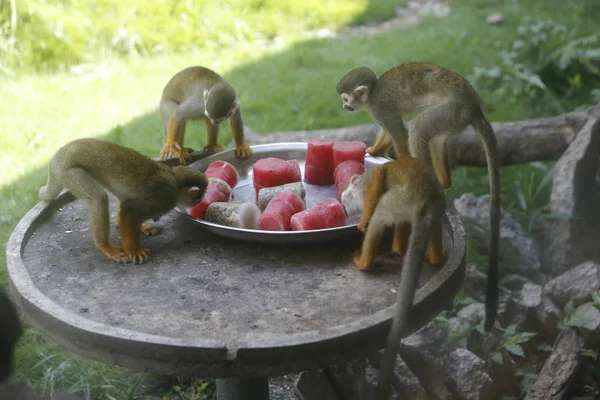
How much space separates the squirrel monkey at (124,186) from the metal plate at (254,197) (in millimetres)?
124

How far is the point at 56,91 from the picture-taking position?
6.52 m

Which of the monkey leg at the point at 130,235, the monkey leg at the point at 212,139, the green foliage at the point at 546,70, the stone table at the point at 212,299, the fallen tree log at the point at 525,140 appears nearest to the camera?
the stone table at the point at 212,299

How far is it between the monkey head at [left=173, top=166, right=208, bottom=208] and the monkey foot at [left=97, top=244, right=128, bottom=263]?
0.29 m

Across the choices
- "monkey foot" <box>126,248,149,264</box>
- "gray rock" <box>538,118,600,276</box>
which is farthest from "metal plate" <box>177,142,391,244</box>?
"gray rock" <box>538,118,600,276</box>

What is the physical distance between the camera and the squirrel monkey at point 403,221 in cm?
→ 220

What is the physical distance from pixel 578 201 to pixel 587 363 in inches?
44.5

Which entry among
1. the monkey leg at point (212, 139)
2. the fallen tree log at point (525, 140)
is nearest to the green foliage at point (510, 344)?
the fallen tree log at point (525, 140)

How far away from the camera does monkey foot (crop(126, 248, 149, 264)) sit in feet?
8.68

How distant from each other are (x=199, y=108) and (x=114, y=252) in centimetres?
130

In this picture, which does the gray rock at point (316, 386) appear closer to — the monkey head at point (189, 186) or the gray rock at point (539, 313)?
the monkey head at point (189, 186)

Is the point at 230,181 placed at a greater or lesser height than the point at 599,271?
greater

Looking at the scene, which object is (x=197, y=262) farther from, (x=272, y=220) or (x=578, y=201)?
(x=578, y=201)

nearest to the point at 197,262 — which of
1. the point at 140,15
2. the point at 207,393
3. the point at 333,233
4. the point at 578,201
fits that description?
the point at 333,233

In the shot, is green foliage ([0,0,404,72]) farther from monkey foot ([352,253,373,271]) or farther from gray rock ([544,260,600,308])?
monkey foot ([352,253,373,271])
